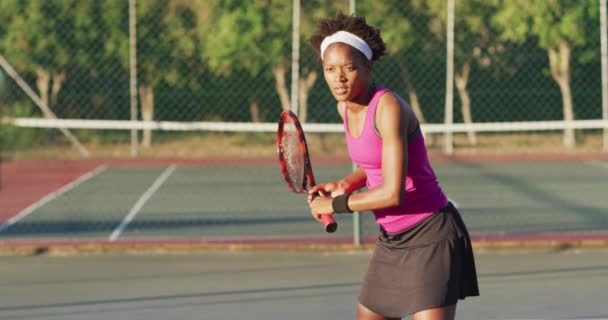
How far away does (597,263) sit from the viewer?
27.2 feet

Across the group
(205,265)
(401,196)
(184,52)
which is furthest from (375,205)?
(184,52)

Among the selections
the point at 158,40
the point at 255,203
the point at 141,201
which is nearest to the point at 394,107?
the point at 255,203

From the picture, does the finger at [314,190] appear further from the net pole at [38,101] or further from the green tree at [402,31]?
the net pole at [38,101]

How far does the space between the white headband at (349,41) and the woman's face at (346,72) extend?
0.06ft

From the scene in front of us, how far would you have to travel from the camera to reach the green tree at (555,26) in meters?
16.2

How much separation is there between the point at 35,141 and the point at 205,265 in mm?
10447

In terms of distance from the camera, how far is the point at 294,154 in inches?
180

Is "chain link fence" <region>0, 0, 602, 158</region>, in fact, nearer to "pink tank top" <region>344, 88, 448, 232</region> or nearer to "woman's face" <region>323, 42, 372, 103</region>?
"pink tank top" <region>344, 88, 448, 232</region>

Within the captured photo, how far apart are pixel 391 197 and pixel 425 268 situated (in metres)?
0.43

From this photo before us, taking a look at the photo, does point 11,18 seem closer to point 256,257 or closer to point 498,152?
point 498,152

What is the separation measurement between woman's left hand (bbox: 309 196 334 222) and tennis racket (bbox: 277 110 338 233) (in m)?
0.40

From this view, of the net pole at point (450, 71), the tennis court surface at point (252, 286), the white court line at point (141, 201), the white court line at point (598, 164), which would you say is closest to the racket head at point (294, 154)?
the tennis court surface at point (252, 286)

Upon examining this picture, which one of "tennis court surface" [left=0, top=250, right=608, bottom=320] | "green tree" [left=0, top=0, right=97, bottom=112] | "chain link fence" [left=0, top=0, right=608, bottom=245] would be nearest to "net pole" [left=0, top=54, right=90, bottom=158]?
"chain link fence" [left=0, top=0, right=608, bottom=245]

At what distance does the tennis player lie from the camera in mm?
3670
